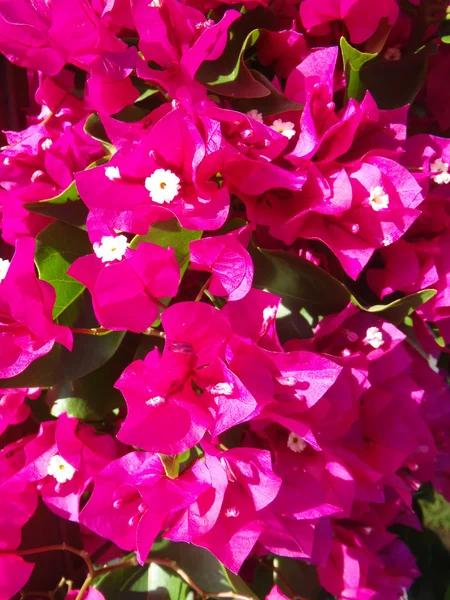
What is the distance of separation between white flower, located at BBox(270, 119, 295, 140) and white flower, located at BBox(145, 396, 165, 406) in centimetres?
31

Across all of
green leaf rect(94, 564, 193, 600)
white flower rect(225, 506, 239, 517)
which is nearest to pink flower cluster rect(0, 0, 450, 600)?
white flower rect(225, 506, 239, 517)

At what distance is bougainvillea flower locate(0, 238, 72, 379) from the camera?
0.52 meters

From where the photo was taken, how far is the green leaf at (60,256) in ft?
1.91

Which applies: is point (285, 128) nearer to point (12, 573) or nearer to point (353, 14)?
point (353, 14)

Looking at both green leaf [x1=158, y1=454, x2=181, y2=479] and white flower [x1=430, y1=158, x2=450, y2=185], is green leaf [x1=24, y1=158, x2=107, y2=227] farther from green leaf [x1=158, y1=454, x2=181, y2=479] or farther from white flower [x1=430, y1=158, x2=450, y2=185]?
white flower [x1=430, y1=158, x2=450, y2=185]

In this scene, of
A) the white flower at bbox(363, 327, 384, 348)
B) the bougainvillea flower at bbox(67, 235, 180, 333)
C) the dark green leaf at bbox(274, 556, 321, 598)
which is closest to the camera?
the bougainvillea flower at bbox(67, 235, 180, 333)

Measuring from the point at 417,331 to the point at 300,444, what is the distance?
0.24m

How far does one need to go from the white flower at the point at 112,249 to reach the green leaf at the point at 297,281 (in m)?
0.14

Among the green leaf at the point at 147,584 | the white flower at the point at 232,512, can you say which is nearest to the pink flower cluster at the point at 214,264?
the white flower at the point at 232,512

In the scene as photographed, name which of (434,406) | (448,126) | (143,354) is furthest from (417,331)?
(143,354)

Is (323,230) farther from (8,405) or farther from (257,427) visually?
(8,405)

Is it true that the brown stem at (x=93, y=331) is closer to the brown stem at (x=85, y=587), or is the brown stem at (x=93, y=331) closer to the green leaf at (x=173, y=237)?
the green leaf at (x=173, y=237)

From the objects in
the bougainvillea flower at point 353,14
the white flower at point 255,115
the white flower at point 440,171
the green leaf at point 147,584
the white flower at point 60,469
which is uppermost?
the bougainvillea flower at point 353,14

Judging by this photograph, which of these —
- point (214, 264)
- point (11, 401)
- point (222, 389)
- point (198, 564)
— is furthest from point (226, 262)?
point (198, 564)
